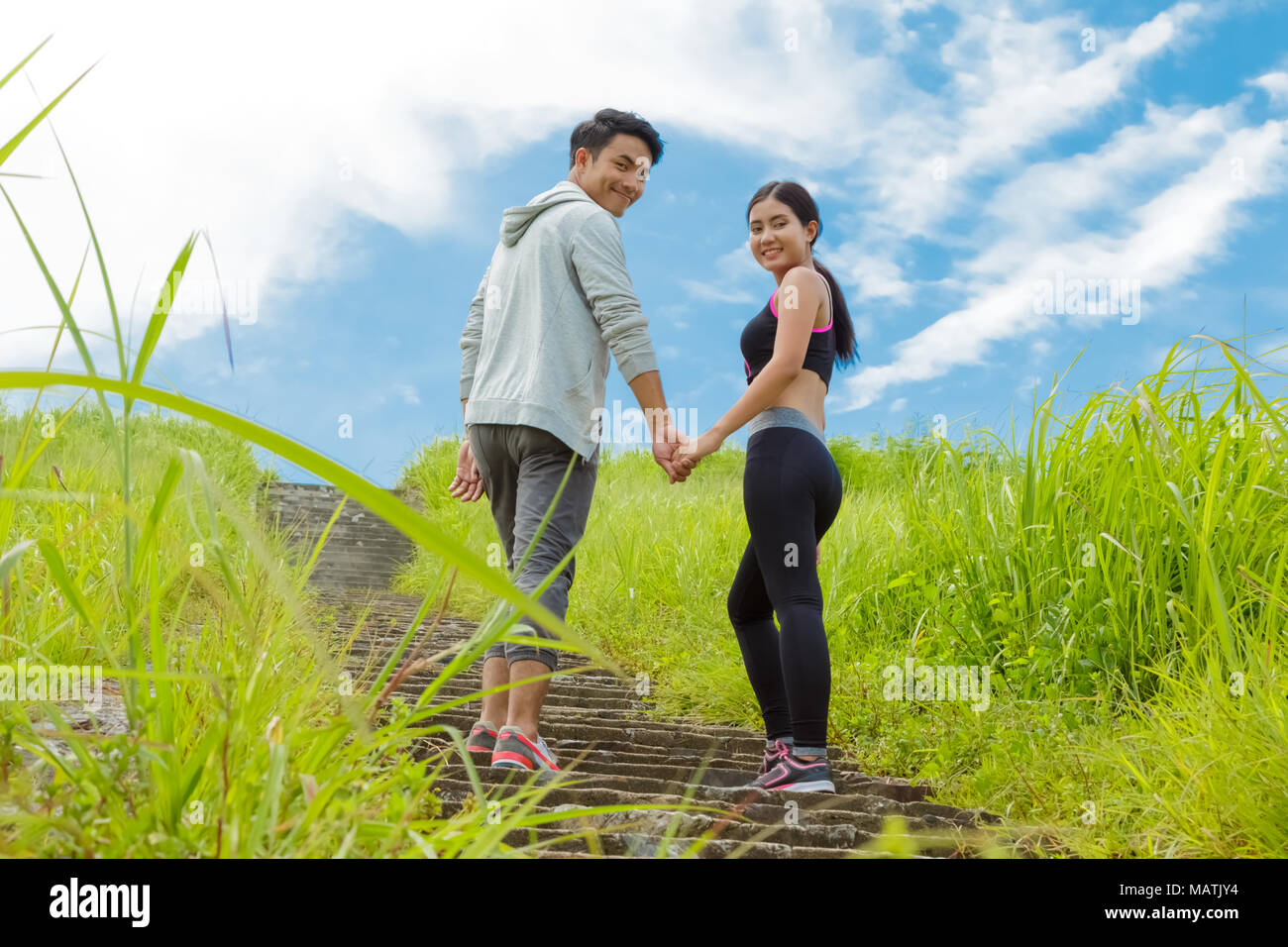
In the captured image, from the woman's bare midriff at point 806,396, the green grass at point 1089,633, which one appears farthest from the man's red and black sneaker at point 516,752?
the woman's bare midriff at point 806,396

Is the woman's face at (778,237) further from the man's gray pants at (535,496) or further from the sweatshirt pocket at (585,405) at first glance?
the man's gray pants at (535,496)

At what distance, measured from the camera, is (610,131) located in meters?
3.86

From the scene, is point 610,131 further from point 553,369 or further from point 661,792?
point 661,792

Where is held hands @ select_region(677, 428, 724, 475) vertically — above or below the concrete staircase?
above

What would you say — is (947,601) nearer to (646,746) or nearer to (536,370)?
(646,746)

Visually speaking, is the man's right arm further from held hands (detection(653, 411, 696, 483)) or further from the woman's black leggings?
the woman's black leggings

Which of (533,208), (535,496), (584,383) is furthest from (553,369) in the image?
(533,208)

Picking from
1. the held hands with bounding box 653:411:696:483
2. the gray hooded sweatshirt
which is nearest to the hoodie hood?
the gray hooded sweatshirt

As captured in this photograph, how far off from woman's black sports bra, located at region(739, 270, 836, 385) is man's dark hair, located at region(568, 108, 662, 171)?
0.88 meters

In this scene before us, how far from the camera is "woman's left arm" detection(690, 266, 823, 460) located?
3438 millimetres

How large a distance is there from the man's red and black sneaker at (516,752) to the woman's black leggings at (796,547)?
93 cm

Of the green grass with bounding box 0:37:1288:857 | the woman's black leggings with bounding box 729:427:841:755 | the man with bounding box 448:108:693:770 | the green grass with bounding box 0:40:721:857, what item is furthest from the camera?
the man with bounding box 448:108:693:770

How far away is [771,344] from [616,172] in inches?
38.5
